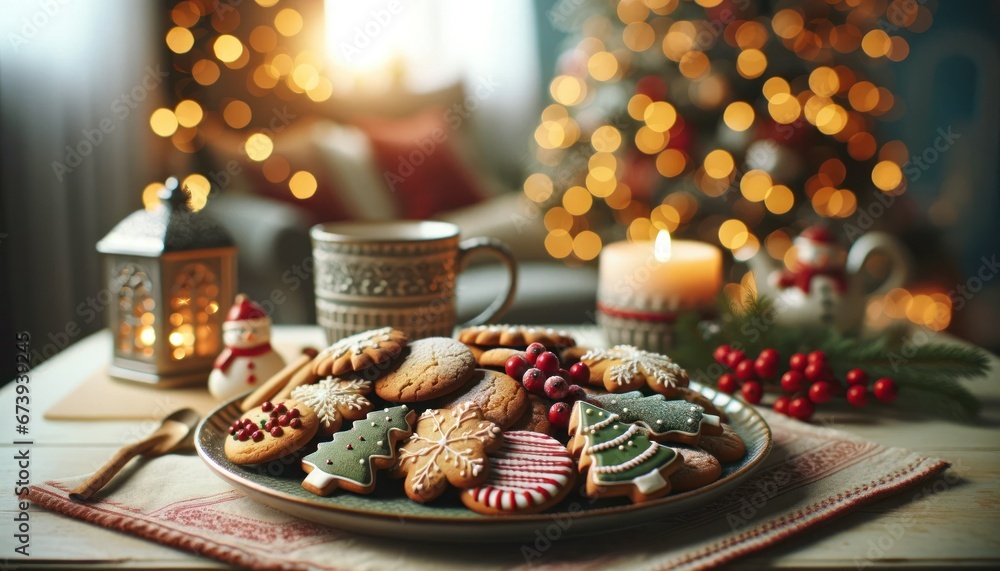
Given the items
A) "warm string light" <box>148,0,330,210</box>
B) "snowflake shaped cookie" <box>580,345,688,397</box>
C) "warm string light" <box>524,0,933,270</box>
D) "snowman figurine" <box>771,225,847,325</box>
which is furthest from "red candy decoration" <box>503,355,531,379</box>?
"warm string light" <box>148,0,330,210</box>

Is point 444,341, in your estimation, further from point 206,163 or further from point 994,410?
point 206,163

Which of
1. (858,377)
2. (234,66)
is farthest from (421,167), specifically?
(858,377)

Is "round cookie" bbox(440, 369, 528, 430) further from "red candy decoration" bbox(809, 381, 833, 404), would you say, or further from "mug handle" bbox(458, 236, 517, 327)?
"red candy decoration" bbox(809, 381, 833, 404)

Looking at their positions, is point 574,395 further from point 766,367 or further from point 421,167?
point 421,167

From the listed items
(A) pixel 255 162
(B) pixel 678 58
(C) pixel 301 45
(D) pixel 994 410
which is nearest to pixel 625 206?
(B) pixel 678 58

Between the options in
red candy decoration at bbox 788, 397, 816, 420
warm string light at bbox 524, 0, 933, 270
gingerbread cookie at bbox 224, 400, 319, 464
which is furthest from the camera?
warm string light at bbox 524, 0, 933, 270

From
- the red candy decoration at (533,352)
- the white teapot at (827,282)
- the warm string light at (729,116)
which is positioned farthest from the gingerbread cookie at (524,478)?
the warm string light at (729,116)
